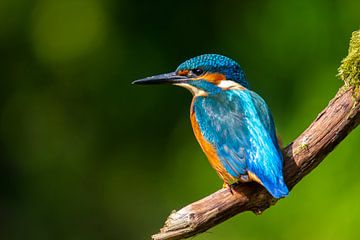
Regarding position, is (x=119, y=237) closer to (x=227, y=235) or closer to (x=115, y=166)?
(x=115, y=166)

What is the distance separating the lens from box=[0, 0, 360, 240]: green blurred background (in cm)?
518

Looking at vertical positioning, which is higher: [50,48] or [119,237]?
[50,48]

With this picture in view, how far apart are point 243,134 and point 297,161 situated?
28 cm

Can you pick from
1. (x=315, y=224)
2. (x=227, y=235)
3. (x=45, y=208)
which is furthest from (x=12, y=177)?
(x=315, y=224)

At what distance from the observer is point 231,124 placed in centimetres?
379

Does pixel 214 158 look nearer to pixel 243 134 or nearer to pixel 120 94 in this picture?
pixel 243 134

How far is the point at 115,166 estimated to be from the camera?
5.96m

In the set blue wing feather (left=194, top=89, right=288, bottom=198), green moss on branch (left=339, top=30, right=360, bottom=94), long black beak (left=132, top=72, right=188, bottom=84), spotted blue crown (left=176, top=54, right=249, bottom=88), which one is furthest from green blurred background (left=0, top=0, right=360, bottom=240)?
green moss on branch (left=339, top=30, right=360, bottom=94)

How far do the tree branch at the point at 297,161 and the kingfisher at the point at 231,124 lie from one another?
68 mm

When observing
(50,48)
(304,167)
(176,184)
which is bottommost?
(176,184)

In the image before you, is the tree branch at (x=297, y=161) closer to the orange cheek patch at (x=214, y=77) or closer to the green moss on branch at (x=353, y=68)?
the green moss on branch at (x=353, y=68)

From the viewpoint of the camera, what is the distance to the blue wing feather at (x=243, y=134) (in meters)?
3.52

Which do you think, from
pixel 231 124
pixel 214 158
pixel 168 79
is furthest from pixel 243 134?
pixel 168 79

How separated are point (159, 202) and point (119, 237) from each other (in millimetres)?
615
